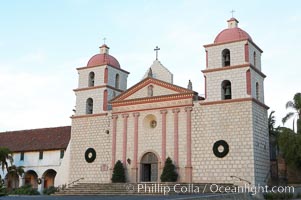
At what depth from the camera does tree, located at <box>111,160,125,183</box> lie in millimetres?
30578

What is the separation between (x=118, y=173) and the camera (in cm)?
3073

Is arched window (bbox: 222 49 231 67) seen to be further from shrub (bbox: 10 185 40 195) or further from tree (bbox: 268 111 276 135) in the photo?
shrub (bbox: 10 185 40 195)

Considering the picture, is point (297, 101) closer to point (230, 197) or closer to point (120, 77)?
point (120, 77)

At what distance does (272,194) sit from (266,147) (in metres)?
5.93

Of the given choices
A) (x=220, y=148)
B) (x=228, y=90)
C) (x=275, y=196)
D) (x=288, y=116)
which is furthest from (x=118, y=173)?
(x=288, y=116)

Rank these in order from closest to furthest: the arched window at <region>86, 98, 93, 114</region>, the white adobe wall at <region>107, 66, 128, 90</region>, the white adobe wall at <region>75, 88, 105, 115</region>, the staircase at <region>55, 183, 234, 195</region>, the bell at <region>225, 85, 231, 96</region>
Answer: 1. the staircase at <region>55, 183, 234, 195</region>
2. the bell at <region>225, 85, 231, 96</region>
3. the white adobe wall at <region>75, 88, 105, 115</region>
4. the white adobe wall at <region>107, 66, 128, 90</region>
5. the arched window at <region>86, 98, 93, 114</region>

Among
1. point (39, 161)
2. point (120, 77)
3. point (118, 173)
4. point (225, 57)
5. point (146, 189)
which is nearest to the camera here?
point (146, 189)

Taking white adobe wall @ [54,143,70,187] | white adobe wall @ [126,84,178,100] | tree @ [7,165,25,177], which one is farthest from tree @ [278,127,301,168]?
tree @ [7,165,25,177]

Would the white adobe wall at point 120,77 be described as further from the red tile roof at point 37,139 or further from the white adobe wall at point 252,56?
the white adobe wall at point 252,56

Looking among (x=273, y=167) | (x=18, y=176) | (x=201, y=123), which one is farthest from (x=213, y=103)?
(x=18, y=176)

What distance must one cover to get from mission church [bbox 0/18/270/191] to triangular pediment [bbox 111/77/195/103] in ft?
0.24

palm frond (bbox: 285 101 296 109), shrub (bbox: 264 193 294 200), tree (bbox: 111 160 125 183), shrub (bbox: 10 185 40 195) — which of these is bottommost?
shrub (bbox: 10 185 40 195)

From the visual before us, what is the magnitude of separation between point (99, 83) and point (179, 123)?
8.27 metres

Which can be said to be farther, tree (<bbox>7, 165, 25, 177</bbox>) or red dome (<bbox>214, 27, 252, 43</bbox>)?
tree (<bbox>7, 165, 25, 177</bbox>)
